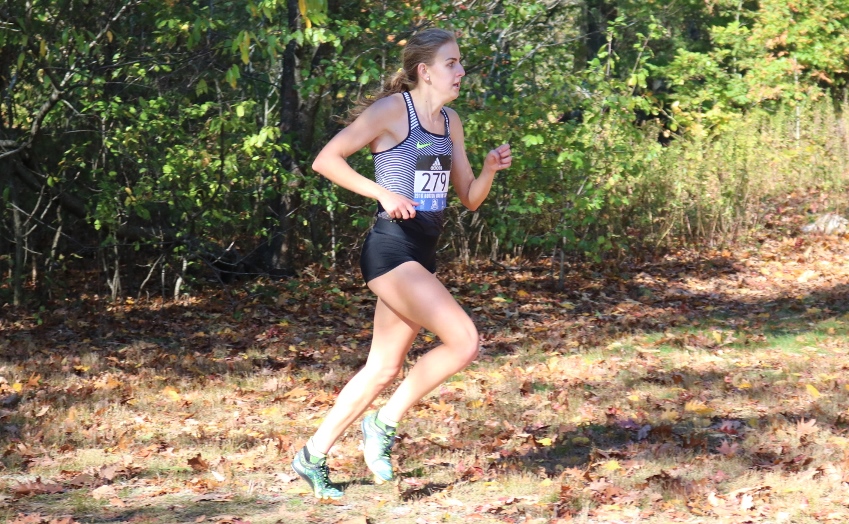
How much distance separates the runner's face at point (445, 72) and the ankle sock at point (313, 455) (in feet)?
5.27

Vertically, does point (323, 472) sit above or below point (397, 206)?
below

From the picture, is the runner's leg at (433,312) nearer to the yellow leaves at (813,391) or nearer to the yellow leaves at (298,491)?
the yellow leaves at (298,491)

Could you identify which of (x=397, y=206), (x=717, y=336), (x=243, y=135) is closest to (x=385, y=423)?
(x=397, y=206)

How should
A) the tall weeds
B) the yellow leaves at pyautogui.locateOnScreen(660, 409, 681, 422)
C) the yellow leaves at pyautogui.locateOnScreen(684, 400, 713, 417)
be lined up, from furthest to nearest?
the tall weeds → the yellow leaves at pyautogui.locateOnScreen(684, 400, 713, 417) → the yellow leaves at pyautogui.locateOnScreen(660, 409, 681, 422)

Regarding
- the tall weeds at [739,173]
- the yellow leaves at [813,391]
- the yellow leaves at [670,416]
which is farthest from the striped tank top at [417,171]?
the tall weeds at [739,173]

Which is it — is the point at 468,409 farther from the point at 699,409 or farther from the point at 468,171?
the point at 468,171

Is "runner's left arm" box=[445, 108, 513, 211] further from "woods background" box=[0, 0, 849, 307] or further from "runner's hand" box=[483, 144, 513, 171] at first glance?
"woods background" box=[0, 0, 849, 307]

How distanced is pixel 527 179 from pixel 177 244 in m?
3.77

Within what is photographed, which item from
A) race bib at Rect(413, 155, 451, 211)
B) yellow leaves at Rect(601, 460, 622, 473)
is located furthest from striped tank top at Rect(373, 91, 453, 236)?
yellow leaves at Rect(601, 460, 622, 473)

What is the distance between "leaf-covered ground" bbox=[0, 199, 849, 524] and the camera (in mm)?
4453

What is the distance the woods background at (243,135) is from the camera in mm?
9547

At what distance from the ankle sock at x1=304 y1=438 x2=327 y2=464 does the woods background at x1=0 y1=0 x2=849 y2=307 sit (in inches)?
186

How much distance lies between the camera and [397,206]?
13.0 feet

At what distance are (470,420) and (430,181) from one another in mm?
2185
